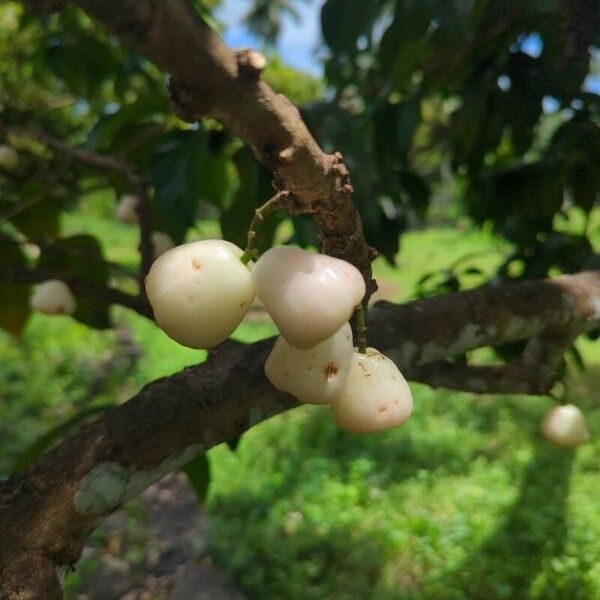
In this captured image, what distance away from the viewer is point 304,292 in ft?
1.43

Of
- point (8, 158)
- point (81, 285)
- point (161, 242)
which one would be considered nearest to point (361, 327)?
point (81, 285)

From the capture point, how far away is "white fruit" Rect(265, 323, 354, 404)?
491mm

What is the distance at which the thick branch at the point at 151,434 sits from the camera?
58 centimetres

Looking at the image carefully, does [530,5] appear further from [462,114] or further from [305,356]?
[305,356]

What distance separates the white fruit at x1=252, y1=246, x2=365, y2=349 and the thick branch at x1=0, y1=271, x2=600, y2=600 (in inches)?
10.3

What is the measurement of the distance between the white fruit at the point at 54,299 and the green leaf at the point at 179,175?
43cm

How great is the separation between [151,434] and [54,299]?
71cm

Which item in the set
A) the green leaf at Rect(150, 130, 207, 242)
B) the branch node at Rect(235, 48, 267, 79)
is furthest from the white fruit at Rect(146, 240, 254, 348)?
the green leaf at Rect(150, 130, 207, 242)

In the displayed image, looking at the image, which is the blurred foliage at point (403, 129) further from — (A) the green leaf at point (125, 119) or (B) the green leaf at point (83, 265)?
(B) the green leaf at point (83, 265)

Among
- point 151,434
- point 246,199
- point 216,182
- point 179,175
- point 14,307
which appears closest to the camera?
point 151,434

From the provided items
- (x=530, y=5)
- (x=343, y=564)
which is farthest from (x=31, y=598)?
(x=343, y=564)

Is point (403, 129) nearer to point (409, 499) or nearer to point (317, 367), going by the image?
point (317, 367)

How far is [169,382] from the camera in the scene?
2.28ft

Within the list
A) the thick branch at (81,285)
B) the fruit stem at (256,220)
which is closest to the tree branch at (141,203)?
the thick branch at (81,285)
